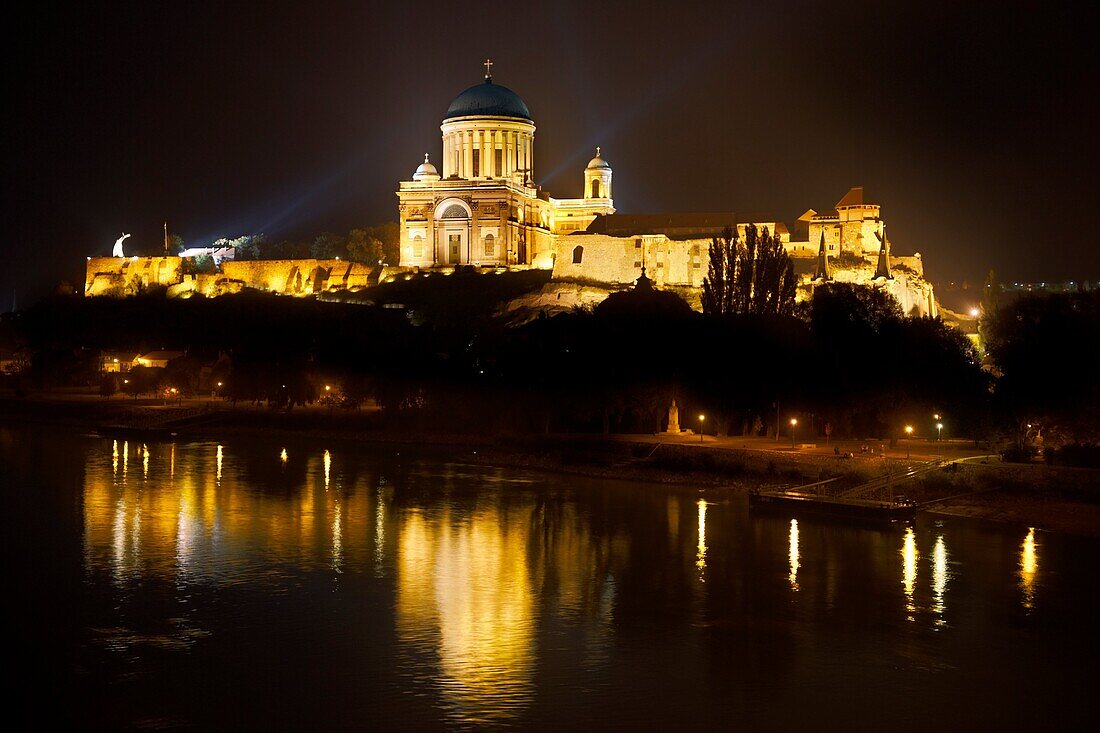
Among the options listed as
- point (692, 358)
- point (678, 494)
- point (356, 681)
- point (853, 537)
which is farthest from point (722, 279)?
point (356, 681)

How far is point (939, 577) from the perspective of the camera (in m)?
23.6

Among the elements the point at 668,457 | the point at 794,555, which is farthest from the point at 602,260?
the point at 794,555

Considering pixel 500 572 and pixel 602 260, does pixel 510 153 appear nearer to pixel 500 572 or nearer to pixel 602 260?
pixel 602 260

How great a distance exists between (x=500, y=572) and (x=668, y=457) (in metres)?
11.7

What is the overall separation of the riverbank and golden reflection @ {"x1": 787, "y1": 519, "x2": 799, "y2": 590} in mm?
2612

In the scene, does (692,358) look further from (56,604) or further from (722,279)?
(56,604)

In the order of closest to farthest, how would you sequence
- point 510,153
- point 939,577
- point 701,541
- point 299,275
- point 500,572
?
point 939,577, point 500,572, point 701,541, point 510,153, point 299,275

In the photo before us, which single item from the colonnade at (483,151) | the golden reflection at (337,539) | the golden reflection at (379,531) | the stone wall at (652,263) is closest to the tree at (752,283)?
the stone wall at (652,263)

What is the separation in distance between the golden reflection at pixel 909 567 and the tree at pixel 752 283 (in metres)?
16.8

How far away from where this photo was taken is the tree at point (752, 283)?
43562mm

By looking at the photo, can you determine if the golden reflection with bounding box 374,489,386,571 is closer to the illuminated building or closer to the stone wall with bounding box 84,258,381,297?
the illuminated building

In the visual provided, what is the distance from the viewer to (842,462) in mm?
31078

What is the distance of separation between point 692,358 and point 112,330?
3350 cm

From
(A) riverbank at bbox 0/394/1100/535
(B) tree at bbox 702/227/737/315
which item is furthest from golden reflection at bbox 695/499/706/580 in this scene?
(B) tree at bbox 702/227/737/315
